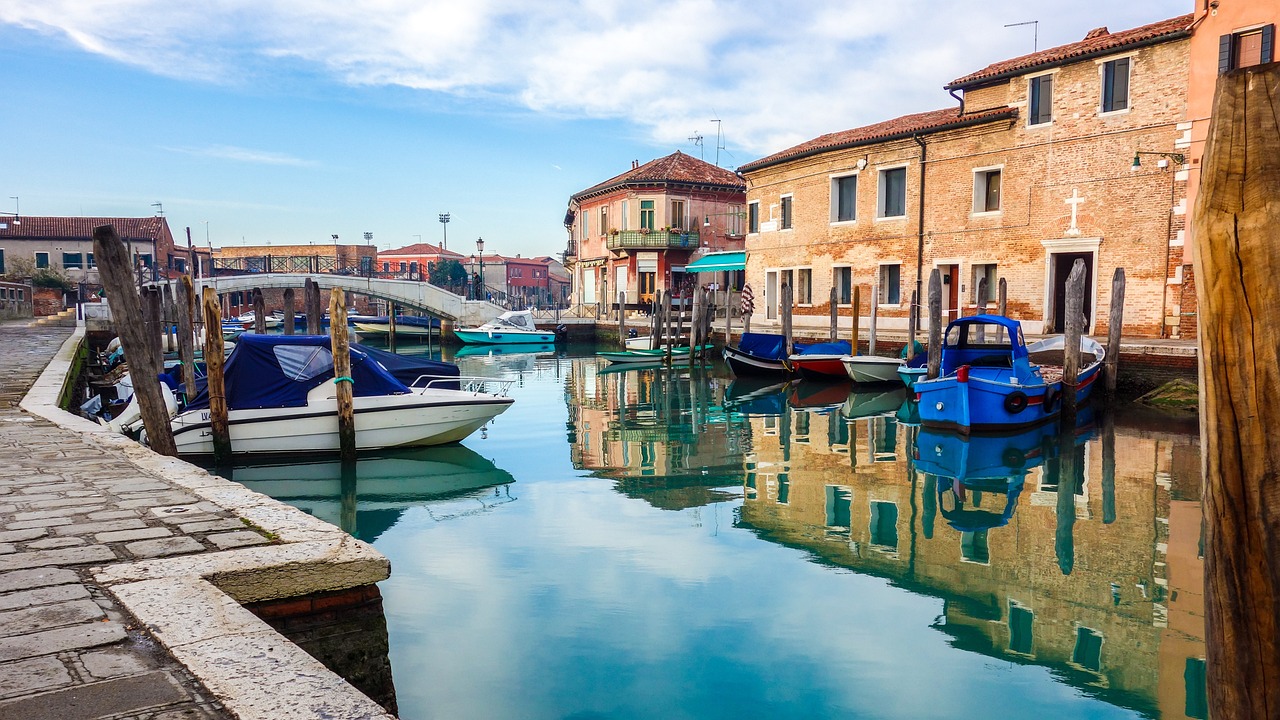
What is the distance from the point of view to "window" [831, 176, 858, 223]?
81.9ft

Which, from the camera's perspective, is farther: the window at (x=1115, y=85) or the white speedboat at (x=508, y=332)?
the white speedboat at (x=508, y=332)

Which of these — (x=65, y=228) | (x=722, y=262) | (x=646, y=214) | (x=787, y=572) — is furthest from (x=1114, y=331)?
(x=65, y=228)

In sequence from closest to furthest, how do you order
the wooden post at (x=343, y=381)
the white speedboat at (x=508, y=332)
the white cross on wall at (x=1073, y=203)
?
the wooden post at (x=343, y=381) < the white cross on wall at (x=1073, y=203) < the white speedboat at (x=508, y=332)

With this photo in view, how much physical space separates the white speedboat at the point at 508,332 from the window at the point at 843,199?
12.9 metres

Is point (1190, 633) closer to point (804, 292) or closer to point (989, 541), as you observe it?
point (989, 541)

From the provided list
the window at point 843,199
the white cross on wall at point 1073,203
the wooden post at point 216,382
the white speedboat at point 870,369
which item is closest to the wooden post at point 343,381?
the wooden post at point 216,382

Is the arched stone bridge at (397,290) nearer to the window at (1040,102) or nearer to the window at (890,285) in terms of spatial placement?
the window at (890,285)

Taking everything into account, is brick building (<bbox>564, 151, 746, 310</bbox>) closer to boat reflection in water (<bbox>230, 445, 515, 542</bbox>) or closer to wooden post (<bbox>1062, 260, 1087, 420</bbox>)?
wooden post (<bbox>1062, 260, 1087, 420</bbox>)

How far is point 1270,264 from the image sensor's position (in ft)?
5.94

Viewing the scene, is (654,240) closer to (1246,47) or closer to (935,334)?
(935,334)

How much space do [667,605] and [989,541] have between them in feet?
10.8

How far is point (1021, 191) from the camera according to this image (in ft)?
68.2

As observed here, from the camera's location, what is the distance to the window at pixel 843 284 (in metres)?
25.2

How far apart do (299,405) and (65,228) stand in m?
45.2
